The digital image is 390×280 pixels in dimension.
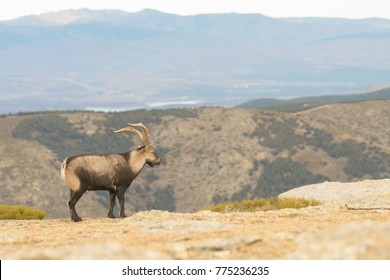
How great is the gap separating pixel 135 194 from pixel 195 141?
1918cm

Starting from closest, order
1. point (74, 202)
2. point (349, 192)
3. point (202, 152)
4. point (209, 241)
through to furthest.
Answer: point (209, 241) → point (74, 202) → point (349, 192) → point (202, 152)

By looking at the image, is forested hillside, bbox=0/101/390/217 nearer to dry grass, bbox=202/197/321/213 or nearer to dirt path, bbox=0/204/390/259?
dry grass, bbox=202/197/321/213

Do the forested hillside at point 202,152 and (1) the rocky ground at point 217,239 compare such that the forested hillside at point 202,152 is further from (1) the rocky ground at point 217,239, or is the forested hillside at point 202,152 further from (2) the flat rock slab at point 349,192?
(1) the rocky ground at point 217,239

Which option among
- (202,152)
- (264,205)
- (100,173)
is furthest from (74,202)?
(202,152)

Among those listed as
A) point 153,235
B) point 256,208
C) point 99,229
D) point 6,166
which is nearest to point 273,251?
point 153,235

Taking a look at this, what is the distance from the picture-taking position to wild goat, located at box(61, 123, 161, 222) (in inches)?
755

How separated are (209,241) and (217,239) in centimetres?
25

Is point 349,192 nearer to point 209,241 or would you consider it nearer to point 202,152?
point 209,241

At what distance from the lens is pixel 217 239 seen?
1088 centimetres

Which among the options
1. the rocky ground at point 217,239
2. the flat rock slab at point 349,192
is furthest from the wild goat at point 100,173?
the flat rock slab at point 349,192

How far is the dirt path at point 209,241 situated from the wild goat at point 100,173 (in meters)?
3.44

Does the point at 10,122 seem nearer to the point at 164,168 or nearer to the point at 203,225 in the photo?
the point at 164,168

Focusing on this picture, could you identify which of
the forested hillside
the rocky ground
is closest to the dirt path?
the rocky ground

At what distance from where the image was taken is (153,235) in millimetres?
12117
